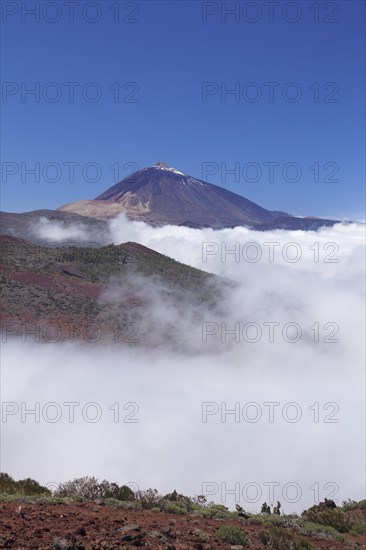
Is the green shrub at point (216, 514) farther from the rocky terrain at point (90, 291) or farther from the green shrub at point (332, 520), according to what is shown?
the rocky terrain at point (90, 291)

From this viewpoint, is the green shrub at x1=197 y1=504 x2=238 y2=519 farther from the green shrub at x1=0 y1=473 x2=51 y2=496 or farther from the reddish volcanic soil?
the green shrub at x1=0 y1=473 x2=51 y2=496

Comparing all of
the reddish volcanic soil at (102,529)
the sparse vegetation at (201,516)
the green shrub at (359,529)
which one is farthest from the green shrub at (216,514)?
the green shrub at (359,529)

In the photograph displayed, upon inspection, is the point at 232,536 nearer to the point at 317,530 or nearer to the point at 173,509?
the point at 173,509

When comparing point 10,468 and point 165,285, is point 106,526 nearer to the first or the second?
point 10,468

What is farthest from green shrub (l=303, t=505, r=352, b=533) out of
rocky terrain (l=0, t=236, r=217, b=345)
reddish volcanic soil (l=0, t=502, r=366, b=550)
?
rocky terrain (l=0, t=236, r=217, b=345)

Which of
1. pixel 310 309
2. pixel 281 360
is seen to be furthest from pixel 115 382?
pixel 310 309

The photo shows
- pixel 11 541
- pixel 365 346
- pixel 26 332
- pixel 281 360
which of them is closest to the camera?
pixel 11 541
